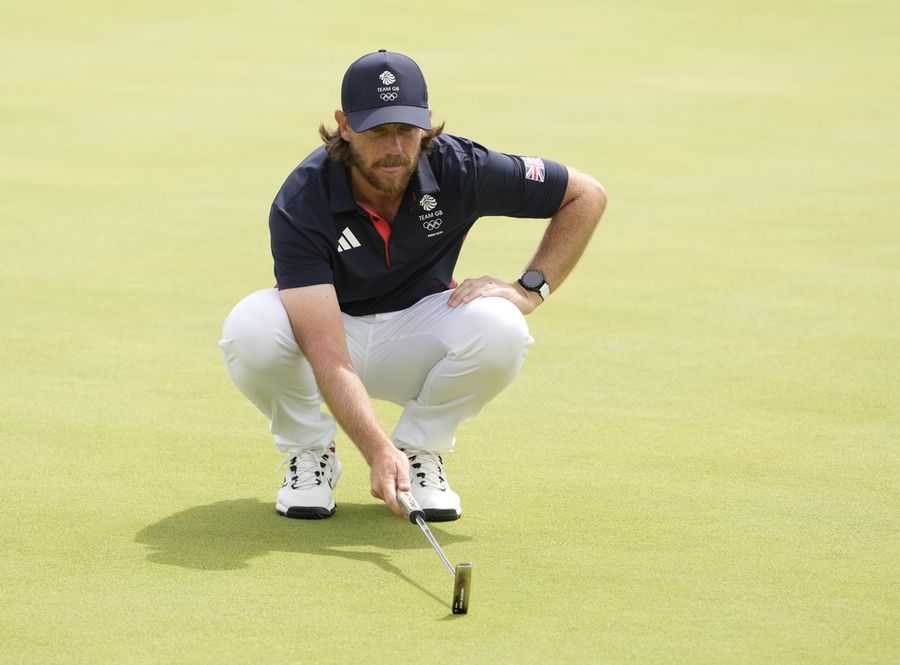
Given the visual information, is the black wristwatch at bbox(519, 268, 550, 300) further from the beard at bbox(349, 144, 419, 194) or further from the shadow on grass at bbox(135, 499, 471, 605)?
the shadow on grass at bbox(135, 499, 471, 605)

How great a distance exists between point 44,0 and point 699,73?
22.1 feet

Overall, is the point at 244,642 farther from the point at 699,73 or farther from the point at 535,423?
the point at 699,73

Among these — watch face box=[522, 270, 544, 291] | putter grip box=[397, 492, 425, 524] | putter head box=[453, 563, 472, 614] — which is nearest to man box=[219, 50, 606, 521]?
watch face box=[522, 270, 544, 291]

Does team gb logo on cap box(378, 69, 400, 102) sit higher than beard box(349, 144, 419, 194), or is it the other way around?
team gb logo on cap box(378, 69, 400, 102)

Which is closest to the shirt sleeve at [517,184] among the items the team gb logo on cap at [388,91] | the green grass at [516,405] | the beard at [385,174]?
the beard at [385,174]

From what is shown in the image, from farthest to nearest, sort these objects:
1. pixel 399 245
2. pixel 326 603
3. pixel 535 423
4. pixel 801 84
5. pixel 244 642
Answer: pixel 801 84 → pixel 535 423 → pixel 399 245 → pixel 326 603 → pixel 244 642

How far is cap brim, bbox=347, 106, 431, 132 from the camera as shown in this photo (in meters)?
4.36

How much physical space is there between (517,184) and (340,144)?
567mm

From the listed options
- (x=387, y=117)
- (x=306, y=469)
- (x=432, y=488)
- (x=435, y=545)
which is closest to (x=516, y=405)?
(x=432, y=488)

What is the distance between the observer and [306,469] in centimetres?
462

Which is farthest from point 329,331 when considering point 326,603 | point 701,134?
point 701,134

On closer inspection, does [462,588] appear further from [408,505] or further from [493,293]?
[493,293]

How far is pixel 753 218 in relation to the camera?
29.6 ft

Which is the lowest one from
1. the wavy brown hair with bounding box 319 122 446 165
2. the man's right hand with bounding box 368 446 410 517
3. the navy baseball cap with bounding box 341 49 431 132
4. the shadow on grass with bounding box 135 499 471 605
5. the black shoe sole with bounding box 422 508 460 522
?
the shadow on grass with bounding box 135 499 471 605
